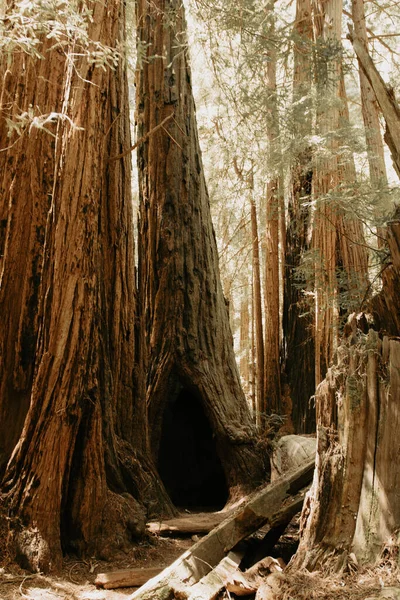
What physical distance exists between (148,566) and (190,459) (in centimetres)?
306

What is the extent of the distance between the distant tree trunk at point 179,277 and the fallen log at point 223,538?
2.33 meters

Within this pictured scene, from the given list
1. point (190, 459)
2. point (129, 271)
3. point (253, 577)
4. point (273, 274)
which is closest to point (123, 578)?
point (253, 577)

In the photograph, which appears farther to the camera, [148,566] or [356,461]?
[148,566]

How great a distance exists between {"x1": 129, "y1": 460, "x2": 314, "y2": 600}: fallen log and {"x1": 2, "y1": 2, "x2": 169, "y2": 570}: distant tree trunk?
1.18m

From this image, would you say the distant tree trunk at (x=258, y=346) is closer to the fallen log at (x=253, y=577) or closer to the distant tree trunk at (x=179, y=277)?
the distant tree trunk at (x=179, y=277)

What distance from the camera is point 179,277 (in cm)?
754

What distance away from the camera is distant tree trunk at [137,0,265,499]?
7.01m

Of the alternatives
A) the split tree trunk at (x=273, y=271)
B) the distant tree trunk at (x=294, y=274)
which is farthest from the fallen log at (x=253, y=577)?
the split tree trunk at (x=273, y=271)

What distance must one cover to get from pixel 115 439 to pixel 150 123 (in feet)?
15.2

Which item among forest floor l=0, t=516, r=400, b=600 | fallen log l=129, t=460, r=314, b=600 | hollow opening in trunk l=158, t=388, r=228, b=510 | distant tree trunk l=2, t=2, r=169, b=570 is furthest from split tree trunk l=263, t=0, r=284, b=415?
fallen log l=129, t=460, r=314, b=600

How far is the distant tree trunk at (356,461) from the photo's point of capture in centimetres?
342

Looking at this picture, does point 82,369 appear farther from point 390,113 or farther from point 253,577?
point 390,113

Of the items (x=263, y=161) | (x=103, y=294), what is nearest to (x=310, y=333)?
(x=263, y=161)

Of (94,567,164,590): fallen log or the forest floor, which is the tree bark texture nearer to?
the forest floor
